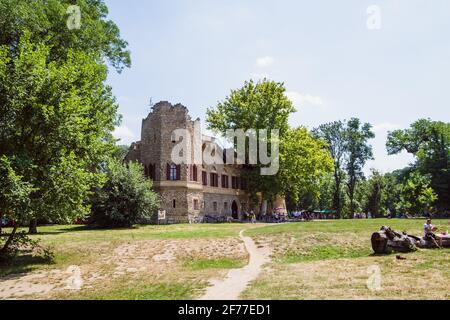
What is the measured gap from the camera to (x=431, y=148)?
49.6m

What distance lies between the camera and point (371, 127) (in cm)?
6066

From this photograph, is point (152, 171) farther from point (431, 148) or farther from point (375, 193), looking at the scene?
point (375, 193)

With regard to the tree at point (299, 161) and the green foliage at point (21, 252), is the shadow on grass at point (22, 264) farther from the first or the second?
the tree at point (299, 161)

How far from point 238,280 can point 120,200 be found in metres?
A: 20.8

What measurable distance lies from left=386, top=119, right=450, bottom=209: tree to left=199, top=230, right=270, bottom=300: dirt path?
3780 centimetres

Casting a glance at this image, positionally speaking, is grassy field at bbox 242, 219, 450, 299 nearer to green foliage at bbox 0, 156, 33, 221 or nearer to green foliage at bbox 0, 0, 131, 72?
green foliage at bbox 0, 156, 33, 221

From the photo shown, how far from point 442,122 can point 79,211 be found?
165ft

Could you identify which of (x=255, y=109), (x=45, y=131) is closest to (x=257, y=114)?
(x=255, y=109)

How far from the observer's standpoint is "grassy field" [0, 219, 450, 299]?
9719 millimetres

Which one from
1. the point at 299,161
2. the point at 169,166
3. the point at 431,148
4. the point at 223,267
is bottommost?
the point at 223,267

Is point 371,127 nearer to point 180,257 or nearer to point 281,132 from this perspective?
point 281,132

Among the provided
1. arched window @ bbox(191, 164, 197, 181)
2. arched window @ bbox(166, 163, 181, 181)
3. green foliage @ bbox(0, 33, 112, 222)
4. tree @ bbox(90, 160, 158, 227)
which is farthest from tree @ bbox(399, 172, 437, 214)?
green foliage @ bbox(0, 33, 112, 222)

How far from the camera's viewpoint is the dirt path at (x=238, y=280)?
31.0ft
